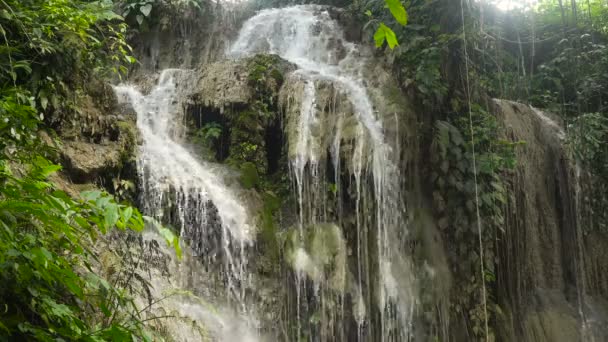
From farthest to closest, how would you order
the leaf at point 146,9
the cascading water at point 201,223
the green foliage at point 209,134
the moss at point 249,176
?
the leaf at point 146,9 < the green foliage at point 209,134 < the moss at point 249,176 < the cascading water at point 201,223

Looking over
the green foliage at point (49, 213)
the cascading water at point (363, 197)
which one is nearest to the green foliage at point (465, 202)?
the cascading water at point (363, 197)

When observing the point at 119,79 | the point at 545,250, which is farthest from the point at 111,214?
the point at 545,250

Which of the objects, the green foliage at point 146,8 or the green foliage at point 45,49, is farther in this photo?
the green foliage at point 146,8

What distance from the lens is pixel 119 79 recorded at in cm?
955

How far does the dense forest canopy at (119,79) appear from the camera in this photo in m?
2.21

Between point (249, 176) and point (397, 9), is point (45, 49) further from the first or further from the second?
point (397, 9)

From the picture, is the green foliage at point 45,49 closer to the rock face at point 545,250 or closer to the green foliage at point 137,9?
the green foliage at point 137,9

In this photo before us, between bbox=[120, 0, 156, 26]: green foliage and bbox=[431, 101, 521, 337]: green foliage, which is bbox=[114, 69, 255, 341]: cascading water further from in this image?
bbox=[120, 0, 156, 26]: green foliage

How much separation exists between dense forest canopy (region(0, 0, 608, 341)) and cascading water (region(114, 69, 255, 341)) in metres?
1.15

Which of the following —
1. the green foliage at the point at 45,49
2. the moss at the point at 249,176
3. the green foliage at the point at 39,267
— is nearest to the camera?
the green foliage at the point at 39,267

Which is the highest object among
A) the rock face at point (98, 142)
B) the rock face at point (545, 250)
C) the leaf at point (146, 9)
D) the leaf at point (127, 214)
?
the leaf at point (146, 9)

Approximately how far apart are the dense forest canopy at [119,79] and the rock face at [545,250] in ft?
1.65

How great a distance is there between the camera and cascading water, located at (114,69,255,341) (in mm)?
5617

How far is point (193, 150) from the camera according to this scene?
7.62 m
